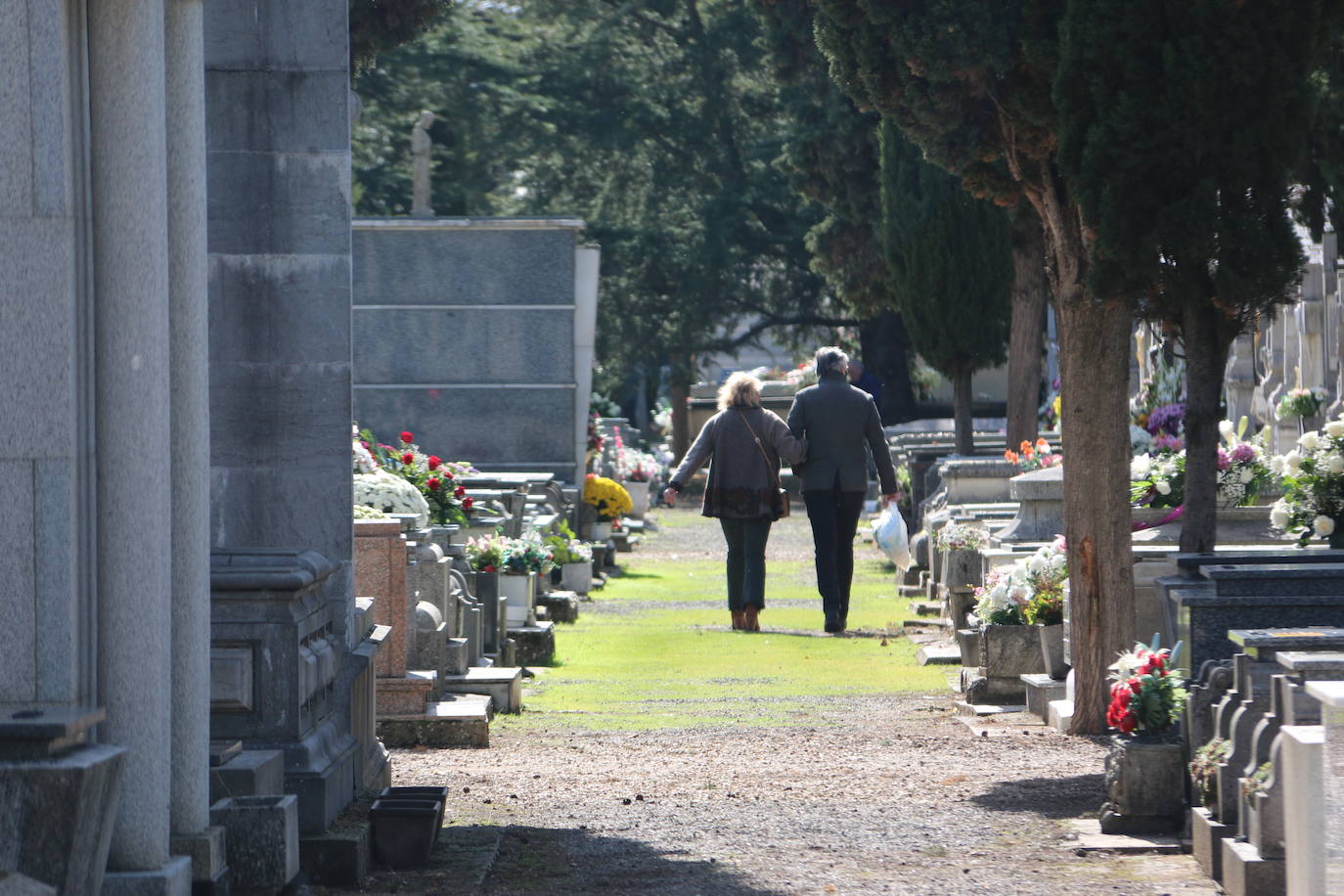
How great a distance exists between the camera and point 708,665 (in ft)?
37.3

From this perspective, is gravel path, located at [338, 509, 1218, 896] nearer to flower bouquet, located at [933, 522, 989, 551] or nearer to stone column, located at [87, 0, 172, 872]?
stone column, located at [87, 0, 172, 872]

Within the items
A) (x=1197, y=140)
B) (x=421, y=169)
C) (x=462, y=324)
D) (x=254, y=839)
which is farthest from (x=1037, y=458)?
(x=254, y=839)

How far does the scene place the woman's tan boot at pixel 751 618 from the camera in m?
12.9

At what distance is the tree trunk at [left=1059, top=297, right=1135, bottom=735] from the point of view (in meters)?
8.20

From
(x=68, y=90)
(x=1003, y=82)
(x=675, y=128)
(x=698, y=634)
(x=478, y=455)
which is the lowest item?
(x=698, y=634)

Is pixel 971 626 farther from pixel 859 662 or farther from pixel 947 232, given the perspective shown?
pixel 947 232

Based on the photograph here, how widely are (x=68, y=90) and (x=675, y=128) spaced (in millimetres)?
31728

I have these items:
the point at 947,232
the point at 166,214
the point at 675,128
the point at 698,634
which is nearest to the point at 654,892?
the point at 166,214

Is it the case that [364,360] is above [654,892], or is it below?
above

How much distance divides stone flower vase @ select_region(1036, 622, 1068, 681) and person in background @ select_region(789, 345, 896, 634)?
11.5 ft

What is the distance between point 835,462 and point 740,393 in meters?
0.84

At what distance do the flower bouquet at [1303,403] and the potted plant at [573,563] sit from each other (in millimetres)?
5929

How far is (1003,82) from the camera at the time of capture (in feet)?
26.5

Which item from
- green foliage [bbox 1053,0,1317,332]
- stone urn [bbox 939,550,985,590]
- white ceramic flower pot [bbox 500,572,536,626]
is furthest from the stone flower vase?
white ceramic flower pot [bbox 500,572,536,626]
